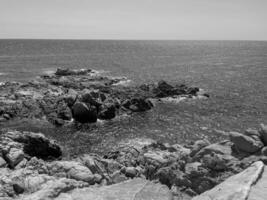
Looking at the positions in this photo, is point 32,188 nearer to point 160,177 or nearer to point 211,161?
point 160,177

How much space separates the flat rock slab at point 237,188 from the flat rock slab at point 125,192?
104 inches

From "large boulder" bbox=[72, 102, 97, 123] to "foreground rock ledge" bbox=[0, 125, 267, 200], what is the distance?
42.3 feet

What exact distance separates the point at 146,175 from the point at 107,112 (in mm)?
19795

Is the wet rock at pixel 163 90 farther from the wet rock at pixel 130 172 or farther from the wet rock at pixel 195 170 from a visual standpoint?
the wet rock at pixel 195 170

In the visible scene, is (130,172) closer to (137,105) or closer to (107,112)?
(107,112)

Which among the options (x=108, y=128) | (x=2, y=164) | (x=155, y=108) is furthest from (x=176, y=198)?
(x=155, y=108)

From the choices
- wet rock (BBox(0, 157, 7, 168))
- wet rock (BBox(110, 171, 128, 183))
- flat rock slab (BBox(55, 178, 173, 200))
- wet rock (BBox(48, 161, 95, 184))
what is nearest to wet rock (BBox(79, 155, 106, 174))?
wet rock (BBox(48, 161, 95, 184))

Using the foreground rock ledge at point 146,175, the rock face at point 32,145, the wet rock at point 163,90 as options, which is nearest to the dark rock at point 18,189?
the foreground rock ledge at point 146,175

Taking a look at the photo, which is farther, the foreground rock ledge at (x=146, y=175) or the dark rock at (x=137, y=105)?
the dark rock at (x=137, y=105)

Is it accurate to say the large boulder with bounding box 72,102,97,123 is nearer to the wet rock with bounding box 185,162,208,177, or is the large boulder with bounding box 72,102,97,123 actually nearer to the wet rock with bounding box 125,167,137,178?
the wet rock with bounding box 125,167,137,178

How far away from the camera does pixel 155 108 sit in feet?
133

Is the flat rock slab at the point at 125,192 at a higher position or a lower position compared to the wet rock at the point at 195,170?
lower

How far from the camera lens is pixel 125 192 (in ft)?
45.3

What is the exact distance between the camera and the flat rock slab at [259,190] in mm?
10547
